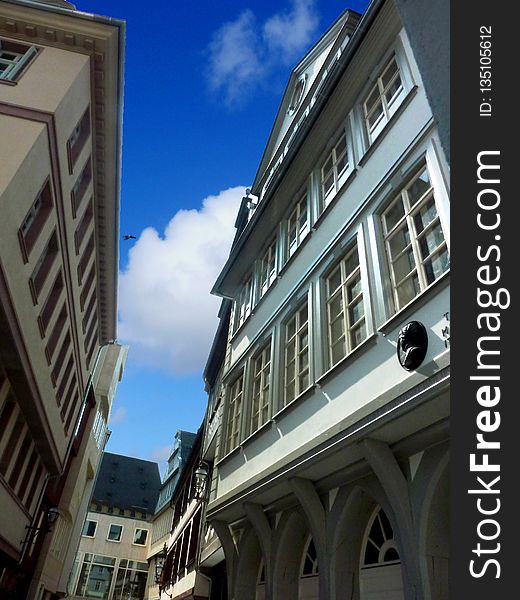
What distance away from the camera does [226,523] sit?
457 inches

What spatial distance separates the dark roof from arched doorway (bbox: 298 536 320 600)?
4983cm

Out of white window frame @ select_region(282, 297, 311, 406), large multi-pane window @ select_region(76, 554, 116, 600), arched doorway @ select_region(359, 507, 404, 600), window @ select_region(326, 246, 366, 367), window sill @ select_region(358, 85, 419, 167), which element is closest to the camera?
arched doorway @ select_region(359, 507, 404, 600)

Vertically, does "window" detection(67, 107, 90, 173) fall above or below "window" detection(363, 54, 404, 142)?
above

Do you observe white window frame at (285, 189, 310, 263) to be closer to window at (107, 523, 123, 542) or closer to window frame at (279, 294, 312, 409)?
window frame at (279, 294, 312, 409)

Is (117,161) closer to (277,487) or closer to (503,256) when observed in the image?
(277,487)

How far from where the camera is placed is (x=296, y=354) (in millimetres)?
9641

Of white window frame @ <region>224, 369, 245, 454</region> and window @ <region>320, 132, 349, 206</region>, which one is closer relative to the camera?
window @ <region>320, 132, 349, 206</region>

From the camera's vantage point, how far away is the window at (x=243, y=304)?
560 inches

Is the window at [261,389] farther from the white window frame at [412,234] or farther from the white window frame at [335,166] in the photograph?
the white window frame at [412,234]

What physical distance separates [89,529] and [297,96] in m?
49.0

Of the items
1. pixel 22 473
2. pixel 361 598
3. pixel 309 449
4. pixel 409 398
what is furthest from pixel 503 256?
pixel 22 473

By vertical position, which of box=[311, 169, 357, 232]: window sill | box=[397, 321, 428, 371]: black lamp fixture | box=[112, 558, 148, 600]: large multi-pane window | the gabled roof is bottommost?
box=[397, 321, 428, 371]: black lamp fixture

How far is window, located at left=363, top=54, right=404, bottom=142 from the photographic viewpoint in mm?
8133

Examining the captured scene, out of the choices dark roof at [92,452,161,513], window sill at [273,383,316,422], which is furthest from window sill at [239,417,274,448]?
dark roof at [92,452,161,513]
